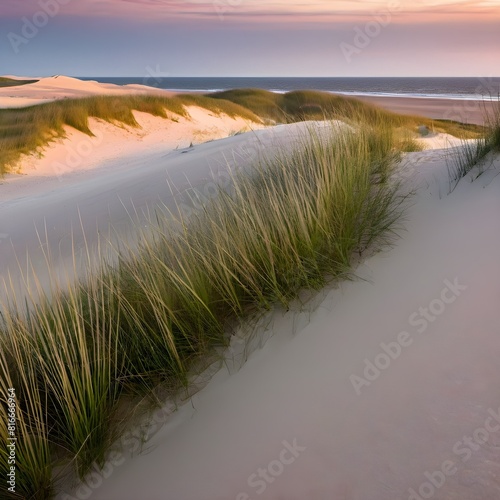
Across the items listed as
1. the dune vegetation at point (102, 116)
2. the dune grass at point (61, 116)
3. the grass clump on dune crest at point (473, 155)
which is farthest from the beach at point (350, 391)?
the dune grass at point (61, 116)

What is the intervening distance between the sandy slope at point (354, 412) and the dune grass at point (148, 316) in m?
0.15

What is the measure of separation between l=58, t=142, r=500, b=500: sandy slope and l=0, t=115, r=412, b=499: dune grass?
15cm

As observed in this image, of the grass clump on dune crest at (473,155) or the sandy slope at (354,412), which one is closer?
the sandy slope at (354,412)

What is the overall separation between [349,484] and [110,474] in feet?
2.83

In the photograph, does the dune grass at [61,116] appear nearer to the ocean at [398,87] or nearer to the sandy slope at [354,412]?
the ocean at [398,87]

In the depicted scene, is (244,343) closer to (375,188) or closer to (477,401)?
(477,401)

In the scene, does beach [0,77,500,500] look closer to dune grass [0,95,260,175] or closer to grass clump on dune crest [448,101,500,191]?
grass clump on dune crest [448,101,500,191]

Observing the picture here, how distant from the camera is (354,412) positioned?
166cm

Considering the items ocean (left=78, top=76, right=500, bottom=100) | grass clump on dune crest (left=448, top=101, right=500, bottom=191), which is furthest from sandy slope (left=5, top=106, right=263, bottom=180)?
grass clump on dune crest (left=448, top=101, right=500, bottom=191)

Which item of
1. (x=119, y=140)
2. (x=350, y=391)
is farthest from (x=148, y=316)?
(x=119, y=140)

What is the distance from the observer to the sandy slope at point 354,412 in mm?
1440

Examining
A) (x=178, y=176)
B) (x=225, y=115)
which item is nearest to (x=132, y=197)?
(x=178, y=176)

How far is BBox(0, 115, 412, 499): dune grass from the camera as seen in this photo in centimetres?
166

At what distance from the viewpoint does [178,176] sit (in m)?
5.04
